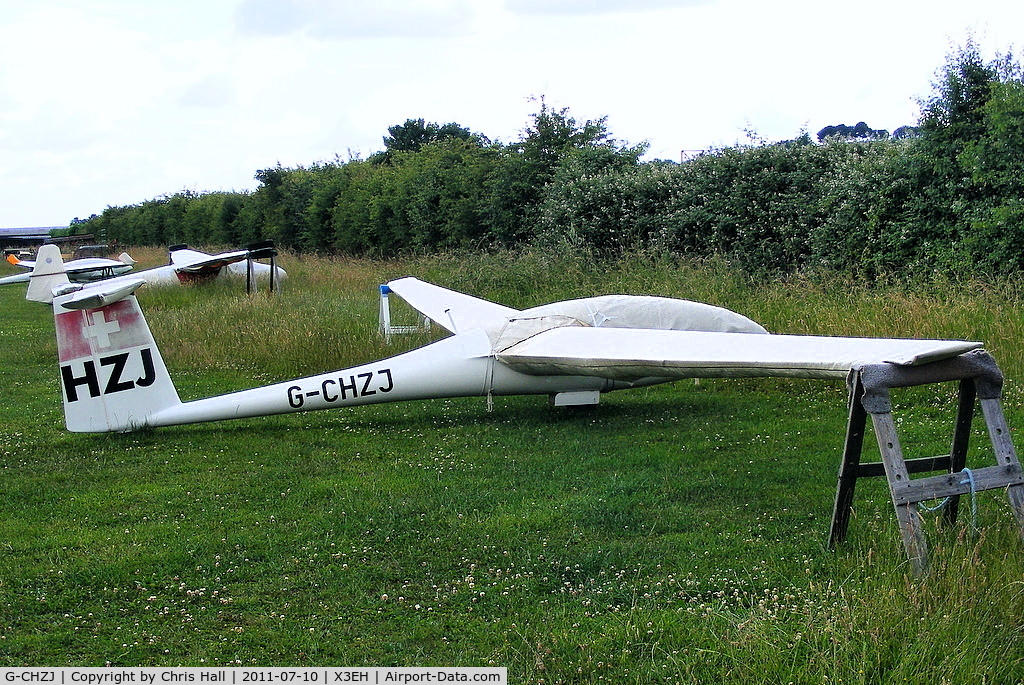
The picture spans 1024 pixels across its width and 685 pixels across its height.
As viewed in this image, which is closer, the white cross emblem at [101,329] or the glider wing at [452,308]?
the white cross emblem at [101,329]

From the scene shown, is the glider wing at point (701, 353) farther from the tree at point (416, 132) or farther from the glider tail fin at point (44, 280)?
the tree at point (416, 132)

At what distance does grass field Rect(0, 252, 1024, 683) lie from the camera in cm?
401

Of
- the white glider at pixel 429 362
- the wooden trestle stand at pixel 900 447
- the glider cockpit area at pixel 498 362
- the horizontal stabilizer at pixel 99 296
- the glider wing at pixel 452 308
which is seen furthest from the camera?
the glider wing at pixel 452 308

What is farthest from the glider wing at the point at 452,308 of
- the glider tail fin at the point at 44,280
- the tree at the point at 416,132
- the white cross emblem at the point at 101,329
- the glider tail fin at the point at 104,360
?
the tree at the point at 416,132

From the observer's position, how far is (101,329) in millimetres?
8211

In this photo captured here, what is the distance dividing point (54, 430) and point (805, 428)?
23.4ft

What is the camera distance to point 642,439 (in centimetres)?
828

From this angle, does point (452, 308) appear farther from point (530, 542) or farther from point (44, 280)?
point (44, 280)

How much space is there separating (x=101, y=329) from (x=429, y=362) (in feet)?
9.44

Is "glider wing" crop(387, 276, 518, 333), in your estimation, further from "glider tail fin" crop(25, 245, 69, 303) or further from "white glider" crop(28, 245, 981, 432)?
"glider tail fin" crop(25, 245, 69, 303)

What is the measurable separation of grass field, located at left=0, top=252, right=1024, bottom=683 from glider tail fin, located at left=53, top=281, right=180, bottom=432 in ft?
0.93

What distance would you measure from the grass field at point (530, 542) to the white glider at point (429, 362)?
0.32 metres

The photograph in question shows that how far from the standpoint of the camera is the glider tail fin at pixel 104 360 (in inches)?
318

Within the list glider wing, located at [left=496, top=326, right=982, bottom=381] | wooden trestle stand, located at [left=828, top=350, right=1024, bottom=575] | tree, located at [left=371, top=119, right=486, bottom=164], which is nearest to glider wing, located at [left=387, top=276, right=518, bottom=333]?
glider wing, located at [left=496, top=326, right=982, bottom=381]
